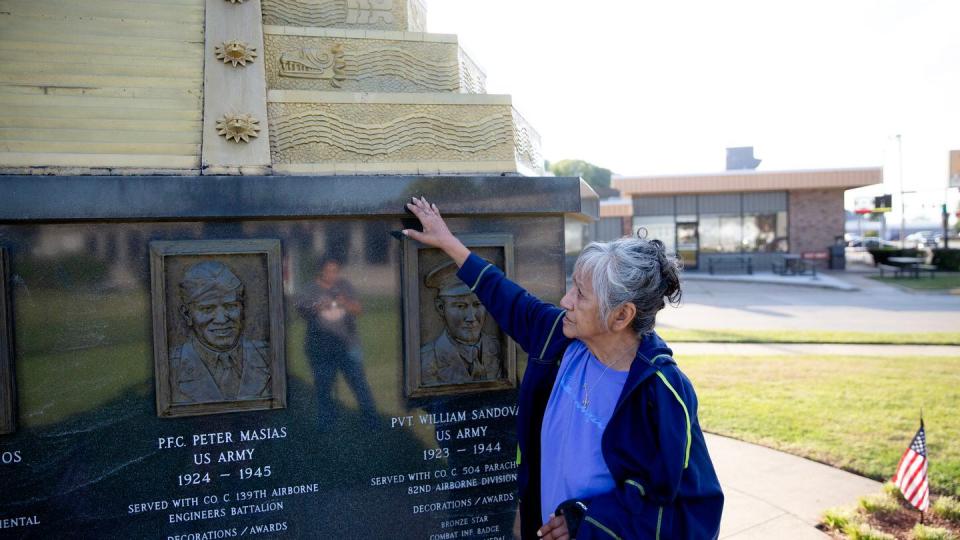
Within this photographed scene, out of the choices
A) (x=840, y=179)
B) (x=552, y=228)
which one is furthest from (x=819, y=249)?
(x=552, y=228)

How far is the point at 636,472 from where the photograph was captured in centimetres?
208

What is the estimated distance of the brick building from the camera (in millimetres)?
27719

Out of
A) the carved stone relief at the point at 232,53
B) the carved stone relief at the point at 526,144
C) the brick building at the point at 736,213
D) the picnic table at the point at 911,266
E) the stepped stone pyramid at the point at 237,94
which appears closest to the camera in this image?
the stepped stone pyramid at the point at 237,94

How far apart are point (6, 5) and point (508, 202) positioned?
2.25 meters

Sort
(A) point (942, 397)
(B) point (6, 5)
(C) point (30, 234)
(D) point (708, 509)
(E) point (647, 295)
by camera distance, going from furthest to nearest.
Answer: (A) point (942, 397) → (B) point (6, 5) → (C) point (30, 234) → (E) point (647, 295) → (D) point (708, 509)

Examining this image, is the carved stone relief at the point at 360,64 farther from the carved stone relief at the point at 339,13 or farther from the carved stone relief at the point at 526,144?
the carved stone relief at the point at 526,144

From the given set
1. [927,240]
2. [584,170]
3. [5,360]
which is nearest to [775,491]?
[5,360]

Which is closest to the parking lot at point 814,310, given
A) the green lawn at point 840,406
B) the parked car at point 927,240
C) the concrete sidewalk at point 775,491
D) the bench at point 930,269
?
the green lawn at point 840,406

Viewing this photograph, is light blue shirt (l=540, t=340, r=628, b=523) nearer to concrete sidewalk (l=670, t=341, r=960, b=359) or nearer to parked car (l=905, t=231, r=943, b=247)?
concrete sidewalk (l=670, t=341, r=960, b=359)

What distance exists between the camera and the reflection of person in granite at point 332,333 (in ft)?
9.52

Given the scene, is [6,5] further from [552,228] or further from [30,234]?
[552,228]

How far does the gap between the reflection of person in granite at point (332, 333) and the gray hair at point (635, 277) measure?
116cm

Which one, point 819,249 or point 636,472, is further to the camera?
point 819,249

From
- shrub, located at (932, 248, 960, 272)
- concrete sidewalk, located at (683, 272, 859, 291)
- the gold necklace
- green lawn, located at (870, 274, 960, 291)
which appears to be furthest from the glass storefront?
the gold necklace
